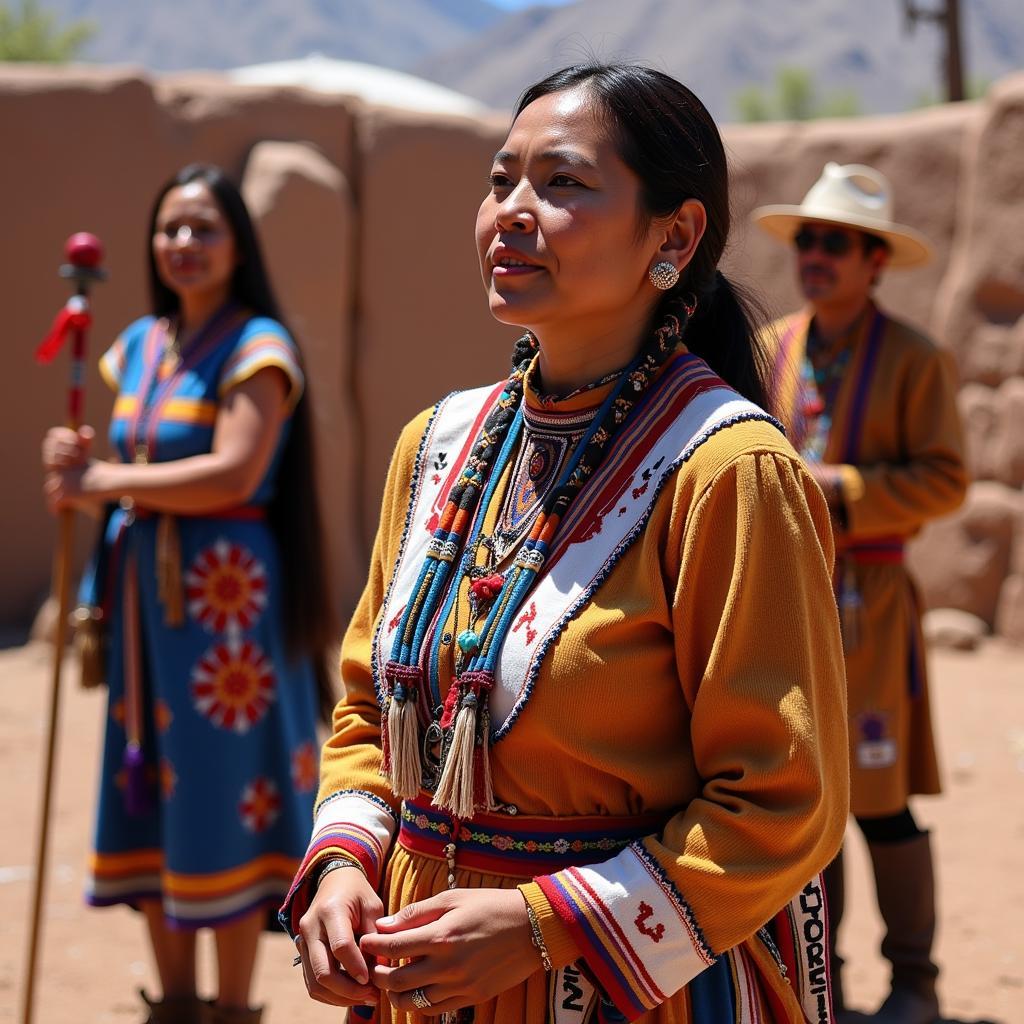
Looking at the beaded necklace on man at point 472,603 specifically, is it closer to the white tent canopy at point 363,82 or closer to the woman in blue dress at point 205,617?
the woman in blue dress at point 205,617

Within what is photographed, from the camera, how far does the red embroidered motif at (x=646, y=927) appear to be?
1621mm

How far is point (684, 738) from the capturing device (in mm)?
1753

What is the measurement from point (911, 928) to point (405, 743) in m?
2.27

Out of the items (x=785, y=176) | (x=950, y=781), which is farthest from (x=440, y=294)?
(x=950, y=781)

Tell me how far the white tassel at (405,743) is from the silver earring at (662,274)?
0.61 meters

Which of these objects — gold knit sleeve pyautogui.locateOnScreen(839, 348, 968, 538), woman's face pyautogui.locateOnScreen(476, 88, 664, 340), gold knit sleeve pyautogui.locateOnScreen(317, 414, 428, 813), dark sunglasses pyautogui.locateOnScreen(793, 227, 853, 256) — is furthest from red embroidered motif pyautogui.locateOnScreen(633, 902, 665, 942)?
dark sunglasses pyautogui.locateOnScreen(793, 227, 853, 256)

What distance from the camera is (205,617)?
3.48 m

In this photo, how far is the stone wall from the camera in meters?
8.03

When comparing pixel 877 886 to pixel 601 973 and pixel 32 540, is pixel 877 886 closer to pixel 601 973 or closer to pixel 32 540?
pixel 601 973

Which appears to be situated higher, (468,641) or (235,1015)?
(468,641)

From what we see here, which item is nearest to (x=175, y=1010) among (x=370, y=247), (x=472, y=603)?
(x=472, y=603)

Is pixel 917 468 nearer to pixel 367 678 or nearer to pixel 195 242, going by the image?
pixel 195 242

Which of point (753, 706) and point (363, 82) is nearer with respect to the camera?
point (753, 706)

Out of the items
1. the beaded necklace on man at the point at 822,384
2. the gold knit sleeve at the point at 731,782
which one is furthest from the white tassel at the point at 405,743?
the beaded necklace on man at the point at 822,384
